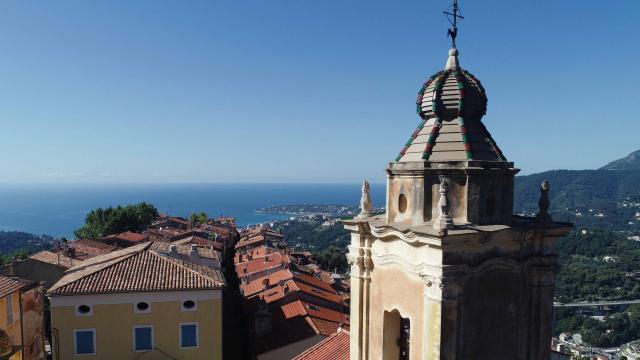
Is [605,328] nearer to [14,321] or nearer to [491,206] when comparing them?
[14,321]

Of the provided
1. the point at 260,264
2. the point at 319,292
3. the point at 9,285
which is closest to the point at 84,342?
the point at 9,285

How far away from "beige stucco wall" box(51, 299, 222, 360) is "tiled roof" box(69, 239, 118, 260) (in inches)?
707

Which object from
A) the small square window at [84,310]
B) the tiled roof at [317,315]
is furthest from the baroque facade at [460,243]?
the tiled roof at [317,315]

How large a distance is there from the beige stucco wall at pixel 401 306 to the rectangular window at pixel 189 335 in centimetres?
1382

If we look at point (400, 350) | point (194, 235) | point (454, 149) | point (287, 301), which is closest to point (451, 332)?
point (400, 350)

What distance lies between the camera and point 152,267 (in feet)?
69.5

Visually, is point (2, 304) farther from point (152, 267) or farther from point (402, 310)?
point (402, 310)

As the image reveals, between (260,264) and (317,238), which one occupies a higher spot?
(260,264)

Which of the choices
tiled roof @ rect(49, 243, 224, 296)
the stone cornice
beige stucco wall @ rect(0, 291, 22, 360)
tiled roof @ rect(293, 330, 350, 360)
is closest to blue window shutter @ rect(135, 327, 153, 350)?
tiled roof @ rect(49, 243, 224, 296)

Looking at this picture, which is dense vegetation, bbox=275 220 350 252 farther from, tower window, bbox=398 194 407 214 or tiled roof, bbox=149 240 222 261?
tower window, bbox=398 194 407 214

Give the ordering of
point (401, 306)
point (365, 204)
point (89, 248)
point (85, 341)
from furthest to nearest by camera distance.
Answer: point (89, 248), point (85, 341), point (365, 204), point (401, 306)

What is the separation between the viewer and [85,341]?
1923cm

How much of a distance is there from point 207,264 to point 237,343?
27.8 feet

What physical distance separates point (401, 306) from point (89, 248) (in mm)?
39947
